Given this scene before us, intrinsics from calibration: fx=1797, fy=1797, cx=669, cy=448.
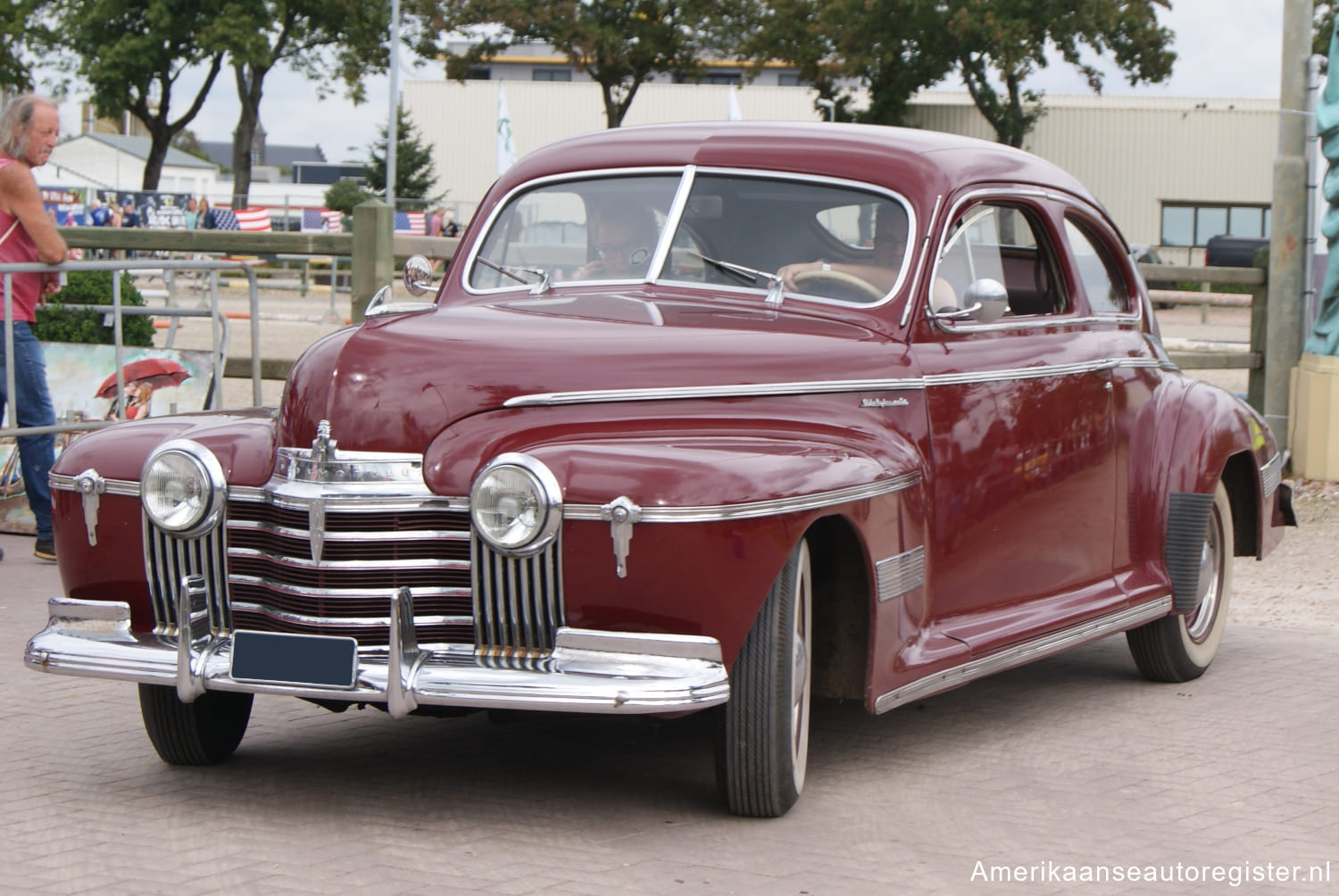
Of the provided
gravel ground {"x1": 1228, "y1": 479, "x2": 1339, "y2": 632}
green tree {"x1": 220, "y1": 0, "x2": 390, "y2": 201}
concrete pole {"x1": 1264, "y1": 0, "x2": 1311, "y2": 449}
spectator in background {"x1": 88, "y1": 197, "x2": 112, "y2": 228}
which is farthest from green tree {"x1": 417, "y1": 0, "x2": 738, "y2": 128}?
gravel ground {"x1": 1228, "y1": 479, "x2": 1339, "y2": 632}

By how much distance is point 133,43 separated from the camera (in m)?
41.5

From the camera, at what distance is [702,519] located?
4121 mm

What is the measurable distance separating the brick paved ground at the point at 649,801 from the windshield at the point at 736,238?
140 centimetres

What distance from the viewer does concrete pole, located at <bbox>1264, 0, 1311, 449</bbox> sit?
470 inches

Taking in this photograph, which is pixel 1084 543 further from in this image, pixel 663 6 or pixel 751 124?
pixel 663 6

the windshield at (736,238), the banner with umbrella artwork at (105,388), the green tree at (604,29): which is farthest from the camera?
the green tree at (604,29)

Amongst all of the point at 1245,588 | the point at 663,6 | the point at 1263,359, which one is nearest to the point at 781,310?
the point at 1245,588

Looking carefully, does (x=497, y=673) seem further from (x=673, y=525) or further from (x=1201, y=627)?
(x=1201, y=627)

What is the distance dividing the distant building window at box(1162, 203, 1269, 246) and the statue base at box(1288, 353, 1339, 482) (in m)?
44.7

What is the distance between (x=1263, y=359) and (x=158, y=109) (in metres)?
37.2

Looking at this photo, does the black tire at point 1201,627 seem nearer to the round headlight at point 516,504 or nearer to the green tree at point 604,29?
the round headlight at point 516,504

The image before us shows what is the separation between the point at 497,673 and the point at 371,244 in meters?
5.68

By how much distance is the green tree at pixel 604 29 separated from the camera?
43.7m

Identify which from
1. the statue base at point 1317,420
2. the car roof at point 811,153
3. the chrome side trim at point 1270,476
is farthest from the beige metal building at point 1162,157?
the car roof at point 811,153
